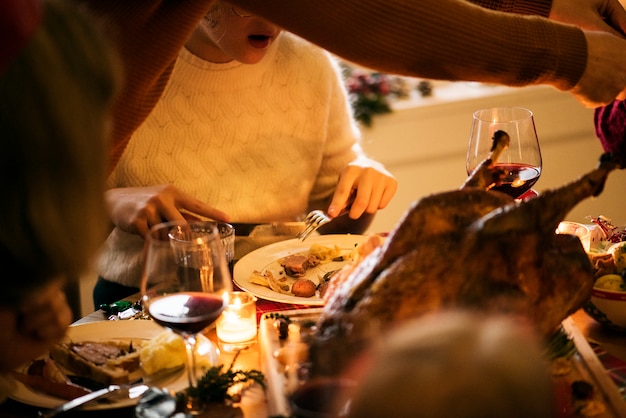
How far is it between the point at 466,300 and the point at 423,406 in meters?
0.31

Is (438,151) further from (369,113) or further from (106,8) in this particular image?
(106,8)

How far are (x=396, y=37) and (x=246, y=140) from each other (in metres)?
0.99

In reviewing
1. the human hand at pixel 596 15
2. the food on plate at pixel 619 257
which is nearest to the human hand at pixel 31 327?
the food on plate at pixel 619 257

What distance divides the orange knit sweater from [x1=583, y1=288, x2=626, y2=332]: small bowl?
335 millimetres

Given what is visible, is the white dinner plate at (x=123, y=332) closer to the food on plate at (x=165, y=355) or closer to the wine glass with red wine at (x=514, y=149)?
the food on plate at (x=165, y=355)

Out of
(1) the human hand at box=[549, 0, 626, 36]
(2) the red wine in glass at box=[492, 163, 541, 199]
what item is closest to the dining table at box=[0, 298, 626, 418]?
(2) the red wine in glass at box=[492, 163, 541, 199]

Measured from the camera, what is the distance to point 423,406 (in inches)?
22.0

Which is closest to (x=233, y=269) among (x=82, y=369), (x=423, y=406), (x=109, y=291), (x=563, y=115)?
(x=82, y=369)

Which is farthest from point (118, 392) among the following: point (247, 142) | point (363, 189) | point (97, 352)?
point (247, 142)

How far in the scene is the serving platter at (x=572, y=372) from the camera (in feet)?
3.02

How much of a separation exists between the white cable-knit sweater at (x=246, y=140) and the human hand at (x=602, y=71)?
991mm

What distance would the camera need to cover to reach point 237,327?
3.87 ft

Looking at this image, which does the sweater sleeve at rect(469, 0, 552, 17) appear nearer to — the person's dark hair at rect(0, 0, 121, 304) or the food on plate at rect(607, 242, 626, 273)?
the food on plate at rect(607, 242, 626, 273)

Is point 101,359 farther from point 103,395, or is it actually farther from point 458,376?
point 458,376
